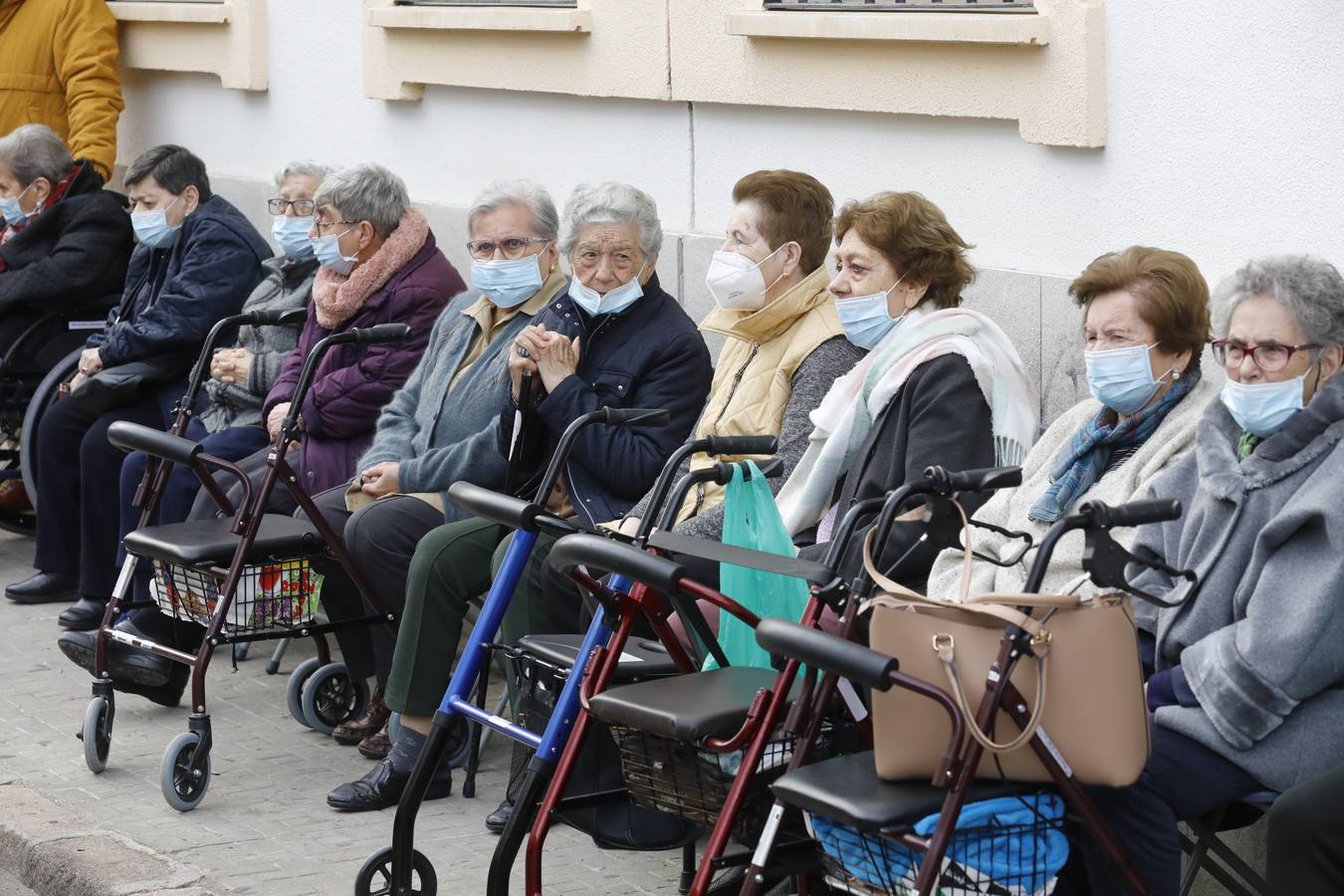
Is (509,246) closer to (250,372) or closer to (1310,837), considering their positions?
(250,372)

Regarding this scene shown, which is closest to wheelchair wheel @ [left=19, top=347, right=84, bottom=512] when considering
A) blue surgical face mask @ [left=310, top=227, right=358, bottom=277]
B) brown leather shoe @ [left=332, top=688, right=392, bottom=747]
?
blue surgical face mask @ [left=310, top=227, right=358, bottom=277]

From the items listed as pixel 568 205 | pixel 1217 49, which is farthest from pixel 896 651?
pixel 568 205

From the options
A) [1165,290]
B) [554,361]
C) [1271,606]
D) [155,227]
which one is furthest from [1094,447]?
[155,227]

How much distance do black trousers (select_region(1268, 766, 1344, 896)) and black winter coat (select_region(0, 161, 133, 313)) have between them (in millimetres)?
6404

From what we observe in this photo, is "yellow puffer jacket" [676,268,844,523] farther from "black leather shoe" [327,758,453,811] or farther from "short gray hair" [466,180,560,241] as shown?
"black leather shoe" [327,758,453,811]

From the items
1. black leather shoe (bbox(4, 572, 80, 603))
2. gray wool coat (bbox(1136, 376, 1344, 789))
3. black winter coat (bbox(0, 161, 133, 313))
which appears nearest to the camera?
gray wool coat (bbox(1136, 376, 1344, 789))

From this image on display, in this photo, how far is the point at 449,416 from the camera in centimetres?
636

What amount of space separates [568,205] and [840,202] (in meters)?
0.96

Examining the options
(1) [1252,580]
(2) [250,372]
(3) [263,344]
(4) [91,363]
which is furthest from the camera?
(4) [91,363]

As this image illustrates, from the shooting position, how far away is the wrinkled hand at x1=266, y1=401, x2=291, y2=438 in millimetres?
6898

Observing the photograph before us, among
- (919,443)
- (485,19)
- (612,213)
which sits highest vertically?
(485,19)

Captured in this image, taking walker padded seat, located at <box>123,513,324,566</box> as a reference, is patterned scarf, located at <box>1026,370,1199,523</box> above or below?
above

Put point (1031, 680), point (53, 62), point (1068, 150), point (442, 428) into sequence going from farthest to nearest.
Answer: point (53, 62)
point (442, 428)
point (1068, 150)
point (1031, 680)

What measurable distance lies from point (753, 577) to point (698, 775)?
57cm
